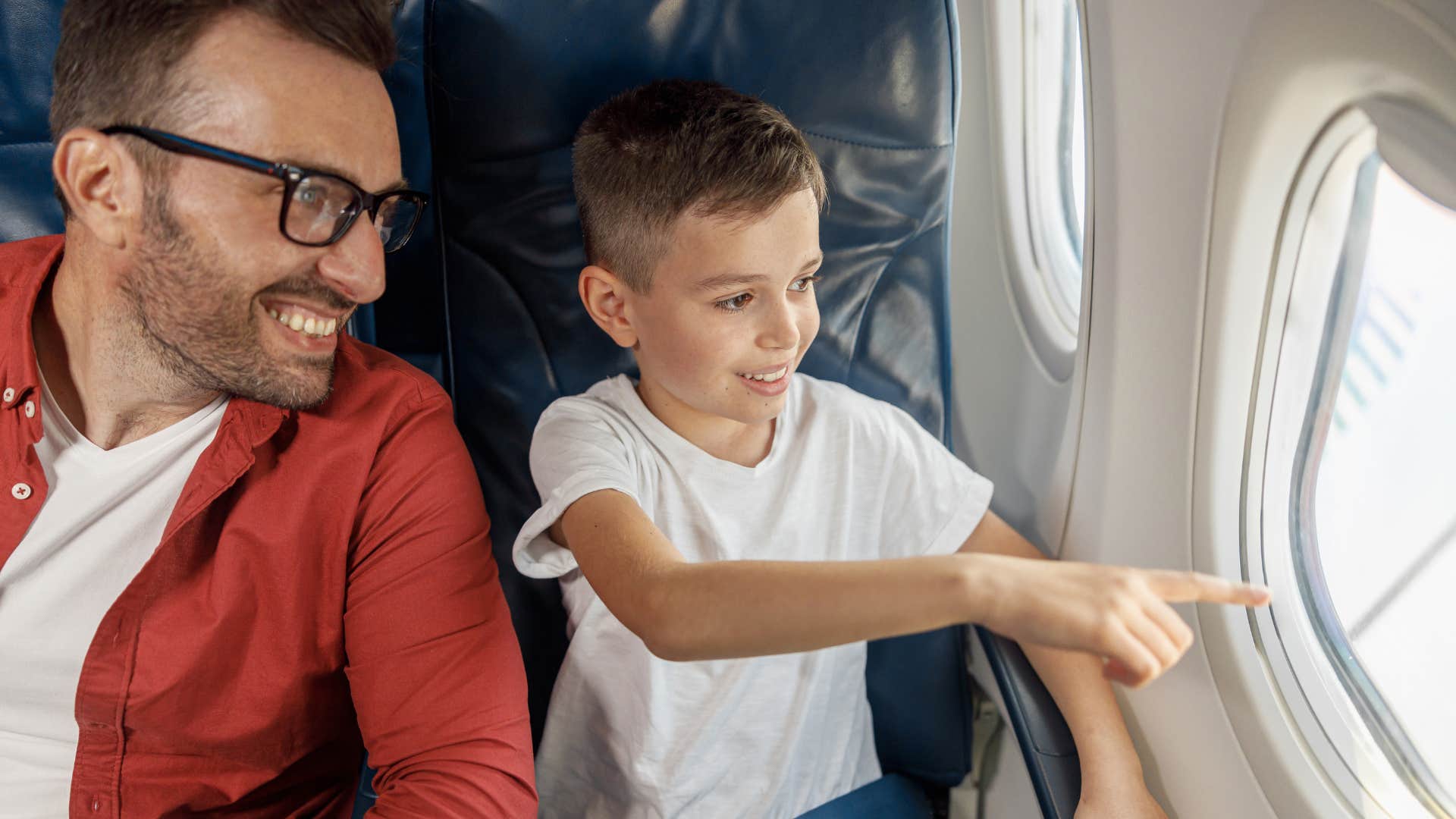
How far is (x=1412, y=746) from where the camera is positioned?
1290mm

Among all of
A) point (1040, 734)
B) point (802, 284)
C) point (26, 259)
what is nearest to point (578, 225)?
point (802, 284)

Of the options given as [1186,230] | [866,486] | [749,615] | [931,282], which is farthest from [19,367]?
[1186,230]

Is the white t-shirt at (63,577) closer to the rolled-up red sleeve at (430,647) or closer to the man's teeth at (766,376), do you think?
the rolled-up red sleeve at (430,647)

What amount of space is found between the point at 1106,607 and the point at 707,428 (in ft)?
2.82

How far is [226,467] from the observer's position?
1440 mm

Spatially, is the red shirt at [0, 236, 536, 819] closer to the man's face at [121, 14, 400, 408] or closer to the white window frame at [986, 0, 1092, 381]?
the man's face at [121, 14, 400, 408]

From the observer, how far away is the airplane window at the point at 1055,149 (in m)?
2.03

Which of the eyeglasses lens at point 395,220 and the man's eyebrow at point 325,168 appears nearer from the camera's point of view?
the man's eyebrow at point 325,168

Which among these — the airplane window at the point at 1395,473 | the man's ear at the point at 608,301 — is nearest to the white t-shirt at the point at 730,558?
the man's ear at the point at 608,301

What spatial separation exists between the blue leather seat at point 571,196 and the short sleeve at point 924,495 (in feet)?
0.48

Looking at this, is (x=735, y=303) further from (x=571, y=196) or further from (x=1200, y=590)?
(x=1200, y=590)

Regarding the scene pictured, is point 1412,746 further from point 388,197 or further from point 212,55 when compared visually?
point 212,55

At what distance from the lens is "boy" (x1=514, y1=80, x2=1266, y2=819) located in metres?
1.54

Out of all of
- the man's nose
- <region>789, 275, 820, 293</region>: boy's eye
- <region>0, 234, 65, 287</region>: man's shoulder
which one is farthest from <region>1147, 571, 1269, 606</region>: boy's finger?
<region>0, 234, 65, 287</region>: man's shoulder
